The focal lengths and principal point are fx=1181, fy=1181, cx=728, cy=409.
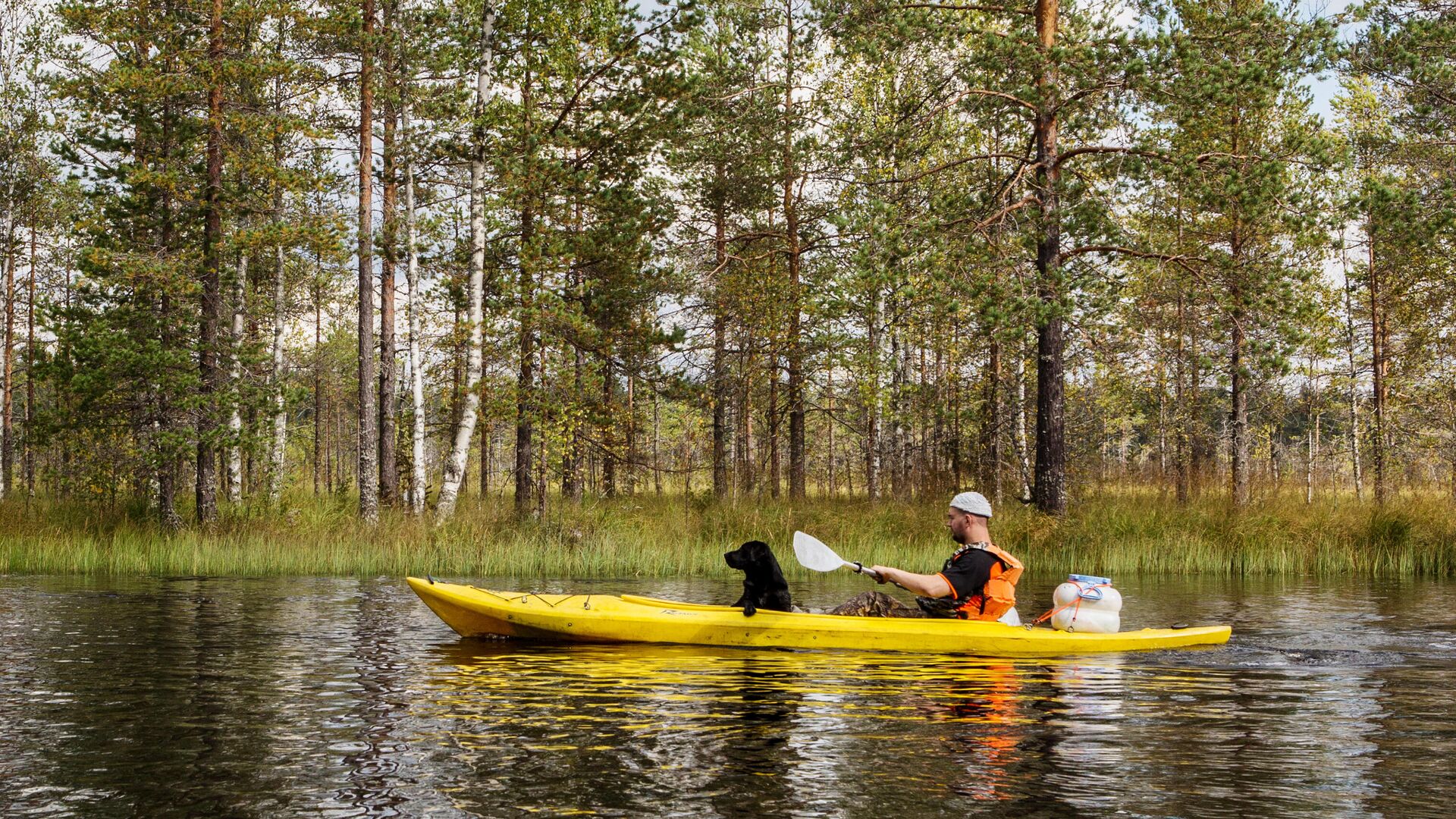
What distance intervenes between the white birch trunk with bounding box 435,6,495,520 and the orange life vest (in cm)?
1024

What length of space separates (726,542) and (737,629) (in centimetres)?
697

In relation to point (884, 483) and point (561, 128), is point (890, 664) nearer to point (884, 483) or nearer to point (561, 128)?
point (561, 128)

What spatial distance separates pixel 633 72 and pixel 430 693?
12.8 m

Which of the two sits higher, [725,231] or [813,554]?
[725,231]

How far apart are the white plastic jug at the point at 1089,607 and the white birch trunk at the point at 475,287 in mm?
10402

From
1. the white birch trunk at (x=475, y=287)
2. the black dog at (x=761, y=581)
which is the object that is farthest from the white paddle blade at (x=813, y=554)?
the white birch trunk at (x=475, y=287)

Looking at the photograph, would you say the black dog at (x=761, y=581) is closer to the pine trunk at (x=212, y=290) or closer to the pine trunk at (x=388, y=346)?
the pine trunk at (x=212, y=290)

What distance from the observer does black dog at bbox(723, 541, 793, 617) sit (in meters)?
9.22

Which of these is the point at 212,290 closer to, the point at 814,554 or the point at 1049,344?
the point at 814,554

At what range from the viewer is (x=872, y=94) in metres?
22.3

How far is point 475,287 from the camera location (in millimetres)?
17578

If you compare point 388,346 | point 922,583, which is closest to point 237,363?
point 388,346

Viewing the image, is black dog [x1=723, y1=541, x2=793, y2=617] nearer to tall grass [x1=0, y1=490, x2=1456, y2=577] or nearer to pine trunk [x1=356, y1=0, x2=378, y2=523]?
tall grass [x1=0, y1=490, x2=1456, y2=577]

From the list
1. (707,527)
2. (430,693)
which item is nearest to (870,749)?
(430,693)
